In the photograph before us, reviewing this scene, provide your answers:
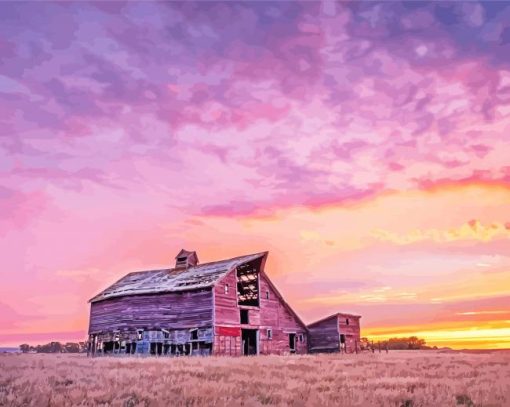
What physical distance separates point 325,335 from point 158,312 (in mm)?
19590

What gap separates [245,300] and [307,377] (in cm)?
3124

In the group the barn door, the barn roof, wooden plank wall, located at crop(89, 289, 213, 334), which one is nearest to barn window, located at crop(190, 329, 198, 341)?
wooden plank wall, located at crop(89, 289, 213, 334)

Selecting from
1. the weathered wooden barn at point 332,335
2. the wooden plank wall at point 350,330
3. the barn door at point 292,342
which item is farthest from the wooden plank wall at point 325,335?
the barn door at point 292,342

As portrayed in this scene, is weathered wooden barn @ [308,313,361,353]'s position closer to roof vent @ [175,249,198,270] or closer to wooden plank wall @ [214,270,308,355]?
wooden plank wall @ [214,270,308,355]

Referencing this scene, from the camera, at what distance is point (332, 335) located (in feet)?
179

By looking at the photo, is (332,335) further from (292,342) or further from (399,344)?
(399,344)

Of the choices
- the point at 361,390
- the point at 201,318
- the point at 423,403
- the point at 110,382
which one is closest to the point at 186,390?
the point at 110,382

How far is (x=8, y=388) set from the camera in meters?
14.0

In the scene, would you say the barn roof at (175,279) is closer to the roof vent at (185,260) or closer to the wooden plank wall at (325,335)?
the roof vent at (185,260)

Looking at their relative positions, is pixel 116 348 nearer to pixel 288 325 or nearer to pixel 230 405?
pixel 288 325

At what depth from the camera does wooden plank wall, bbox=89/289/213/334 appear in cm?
4250

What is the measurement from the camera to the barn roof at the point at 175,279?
144ft

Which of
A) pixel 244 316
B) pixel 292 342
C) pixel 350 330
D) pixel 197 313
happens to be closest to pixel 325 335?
pixel 350 330

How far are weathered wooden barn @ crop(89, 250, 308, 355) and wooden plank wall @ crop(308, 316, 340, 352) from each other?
2279 mm
